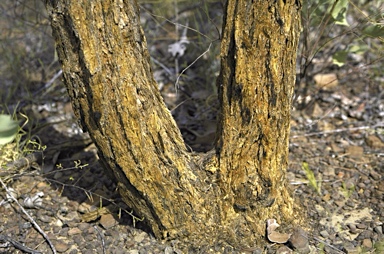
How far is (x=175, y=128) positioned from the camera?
2.09 metres

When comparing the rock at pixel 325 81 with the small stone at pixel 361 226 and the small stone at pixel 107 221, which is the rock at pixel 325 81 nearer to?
the small stone at pixel 361 226

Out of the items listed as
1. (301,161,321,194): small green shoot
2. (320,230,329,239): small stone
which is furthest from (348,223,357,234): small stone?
(301,161,321,194): small green shoot

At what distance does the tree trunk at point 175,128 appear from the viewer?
1.80 metres

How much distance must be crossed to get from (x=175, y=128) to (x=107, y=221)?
57 centimetres

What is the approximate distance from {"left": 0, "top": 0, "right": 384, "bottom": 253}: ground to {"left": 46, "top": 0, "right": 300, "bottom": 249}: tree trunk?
139 mm

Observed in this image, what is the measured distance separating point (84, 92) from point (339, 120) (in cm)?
183

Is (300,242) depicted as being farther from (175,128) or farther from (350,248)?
(175,128)

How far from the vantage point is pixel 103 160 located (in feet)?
6.97

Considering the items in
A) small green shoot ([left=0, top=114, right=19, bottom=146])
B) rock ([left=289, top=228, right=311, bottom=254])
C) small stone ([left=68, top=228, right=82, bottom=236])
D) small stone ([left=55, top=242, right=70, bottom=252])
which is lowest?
rock ([left=289, top=228, right=311, bottom=254])

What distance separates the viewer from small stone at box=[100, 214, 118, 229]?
7.64 feet

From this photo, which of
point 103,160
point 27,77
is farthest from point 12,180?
point 27,77

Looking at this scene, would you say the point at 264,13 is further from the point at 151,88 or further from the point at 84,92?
the point at 84,92

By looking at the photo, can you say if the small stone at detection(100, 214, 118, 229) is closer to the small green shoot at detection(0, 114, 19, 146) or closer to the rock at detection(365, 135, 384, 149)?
the small green shoot at detection(0, 114, 19, 146)

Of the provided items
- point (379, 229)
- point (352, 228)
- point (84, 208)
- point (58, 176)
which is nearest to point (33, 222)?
point (84, 208)
